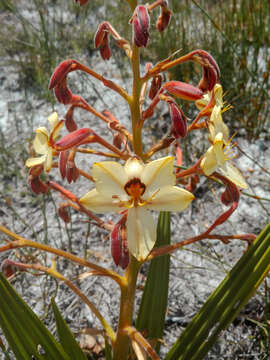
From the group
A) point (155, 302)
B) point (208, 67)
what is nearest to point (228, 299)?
point (155, 302)

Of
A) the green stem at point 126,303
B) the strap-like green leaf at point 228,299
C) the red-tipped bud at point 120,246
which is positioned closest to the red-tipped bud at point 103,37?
the red-tipped bud at point 120,246

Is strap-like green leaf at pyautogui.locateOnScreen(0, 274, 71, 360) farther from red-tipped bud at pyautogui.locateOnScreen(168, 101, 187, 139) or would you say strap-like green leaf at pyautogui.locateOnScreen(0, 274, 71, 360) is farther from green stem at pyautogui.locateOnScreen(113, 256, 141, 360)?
red-tipped bud at pyautogui.locateOnScreen(168, 101, 187, 139)

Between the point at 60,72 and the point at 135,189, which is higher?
the point at 60,72

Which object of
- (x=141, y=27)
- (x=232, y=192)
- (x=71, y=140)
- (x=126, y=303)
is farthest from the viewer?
(x=126, y=303)

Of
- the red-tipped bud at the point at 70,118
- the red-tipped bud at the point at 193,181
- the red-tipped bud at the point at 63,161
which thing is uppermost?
the red-tipped bud at the point at 70,118

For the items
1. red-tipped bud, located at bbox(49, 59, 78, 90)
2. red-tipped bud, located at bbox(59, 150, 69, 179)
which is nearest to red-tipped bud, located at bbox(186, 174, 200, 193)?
red-tipped bud, located at bbox(59, 150, 69, 179)

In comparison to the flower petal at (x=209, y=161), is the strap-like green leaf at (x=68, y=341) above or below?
below

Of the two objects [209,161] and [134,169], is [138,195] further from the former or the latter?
[209,161]

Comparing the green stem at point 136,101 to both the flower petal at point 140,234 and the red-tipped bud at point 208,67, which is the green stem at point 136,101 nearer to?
the red-tipped bud at point 208,67
